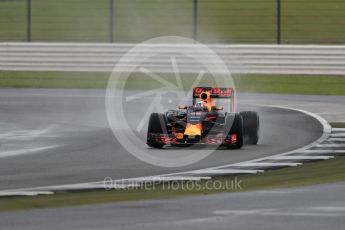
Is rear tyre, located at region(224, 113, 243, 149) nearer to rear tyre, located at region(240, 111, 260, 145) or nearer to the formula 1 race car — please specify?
the formula 1 race car

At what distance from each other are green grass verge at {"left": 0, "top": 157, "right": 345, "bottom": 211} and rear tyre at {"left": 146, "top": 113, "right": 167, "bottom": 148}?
108 inches

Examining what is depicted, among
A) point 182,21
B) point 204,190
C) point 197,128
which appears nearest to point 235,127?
point 197,128

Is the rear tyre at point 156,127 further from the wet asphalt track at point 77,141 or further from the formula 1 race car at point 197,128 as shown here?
the wet asphalt track at point 77,141

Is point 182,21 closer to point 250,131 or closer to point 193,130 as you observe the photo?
point 250,131

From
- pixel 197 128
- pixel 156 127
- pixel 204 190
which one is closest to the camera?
pixel 204 190

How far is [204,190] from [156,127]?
4760mm

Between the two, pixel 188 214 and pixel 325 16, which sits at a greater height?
pixel 325 16

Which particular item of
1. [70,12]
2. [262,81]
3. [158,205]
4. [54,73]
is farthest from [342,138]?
[70,12]

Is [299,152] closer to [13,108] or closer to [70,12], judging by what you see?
[13,108]

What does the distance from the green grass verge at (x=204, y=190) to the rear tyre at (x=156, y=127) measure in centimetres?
274

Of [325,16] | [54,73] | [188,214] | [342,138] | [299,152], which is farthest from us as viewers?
[325,16]

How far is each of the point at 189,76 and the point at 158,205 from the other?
84.6 ft

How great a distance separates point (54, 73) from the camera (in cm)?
4025

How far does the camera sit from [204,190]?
1284 cm
